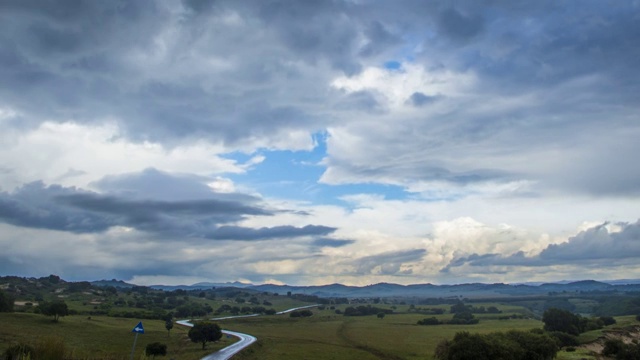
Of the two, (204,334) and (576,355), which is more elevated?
(204,334)

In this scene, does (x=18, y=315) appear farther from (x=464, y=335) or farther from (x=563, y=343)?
(x=563, y=343)

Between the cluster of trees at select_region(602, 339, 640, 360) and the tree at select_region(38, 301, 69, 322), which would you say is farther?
the tree at select_region(38, 301, 69, 322)

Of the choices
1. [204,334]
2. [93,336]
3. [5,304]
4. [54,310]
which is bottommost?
[93,336]

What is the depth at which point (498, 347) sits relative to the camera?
77.5m

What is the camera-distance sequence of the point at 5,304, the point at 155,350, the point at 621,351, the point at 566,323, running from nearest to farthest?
the point at 155,350 < the point at 621,351 < the point at 566,323 < the point at 5,304

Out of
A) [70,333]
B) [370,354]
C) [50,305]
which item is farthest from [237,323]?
[370,354]

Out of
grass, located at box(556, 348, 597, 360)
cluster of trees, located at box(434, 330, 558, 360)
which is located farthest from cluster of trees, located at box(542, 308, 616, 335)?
cluster of trees, located at box(434, 330, 558, 360)

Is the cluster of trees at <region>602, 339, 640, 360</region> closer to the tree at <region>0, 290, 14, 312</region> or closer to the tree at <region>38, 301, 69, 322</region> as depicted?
the tree at <region>38, 301, 69, 322</region>

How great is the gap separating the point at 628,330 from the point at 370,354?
249ft

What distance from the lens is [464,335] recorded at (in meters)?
80.4

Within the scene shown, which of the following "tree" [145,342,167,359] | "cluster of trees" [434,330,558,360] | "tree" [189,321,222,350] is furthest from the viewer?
"tree" [189,321,222,350]

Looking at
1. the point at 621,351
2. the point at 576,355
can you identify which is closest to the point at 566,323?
the point at 621,351

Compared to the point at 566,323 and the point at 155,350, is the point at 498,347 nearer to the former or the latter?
the point at 155,350

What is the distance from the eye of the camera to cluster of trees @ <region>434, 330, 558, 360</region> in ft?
250
